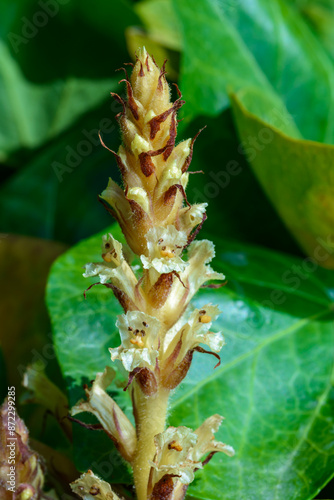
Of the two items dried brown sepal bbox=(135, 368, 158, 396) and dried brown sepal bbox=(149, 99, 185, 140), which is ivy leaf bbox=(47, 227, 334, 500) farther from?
dried brown sepal bbox=(149, 99, 185, 140)

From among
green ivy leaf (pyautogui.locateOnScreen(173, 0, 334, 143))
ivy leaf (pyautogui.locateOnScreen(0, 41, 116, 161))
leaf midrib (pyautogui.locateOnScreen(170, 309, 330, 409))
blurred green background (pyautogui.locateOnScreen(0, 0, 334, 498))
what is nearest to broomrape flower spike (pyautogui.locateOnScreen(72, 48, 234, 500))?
leaf midrib (pyautogui.locateOnScreen(170, 309, 330, 409))

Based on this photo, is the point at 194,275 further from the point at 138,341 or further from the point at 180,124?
the point at 180,124

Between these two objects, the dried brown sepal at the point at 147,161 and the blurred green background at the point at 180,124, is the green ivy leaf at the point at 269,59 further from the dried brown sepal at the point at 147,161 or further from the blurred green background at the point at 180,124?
the dried brown sepal at the point at 147,161

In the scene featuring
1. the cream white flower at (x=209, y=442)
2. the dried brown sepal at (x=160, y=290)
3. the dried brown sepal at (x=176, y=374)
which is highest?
the dried brown sepal at (x=160, y=290)

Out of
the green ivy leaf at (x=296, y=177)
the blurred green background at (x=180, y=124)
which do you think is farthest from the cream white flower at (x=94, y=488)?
the green ivy leaf at (x=296, y=177)

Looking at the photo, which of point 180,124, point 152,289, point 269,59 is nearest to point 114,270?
point 152,289

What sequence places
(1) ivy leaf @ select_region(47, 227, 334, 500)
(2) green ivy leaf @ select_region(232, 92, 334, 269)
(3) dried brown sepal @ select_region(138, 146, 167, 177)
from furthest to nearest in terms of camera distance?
(2) green ivy leaf @ select_region(232, 92, 334, 269) < (1) ivy leaf @ select_region(47, 227, 334, 500) < (3) dried brown sepal @ select_region(138, 146, 167, 177)

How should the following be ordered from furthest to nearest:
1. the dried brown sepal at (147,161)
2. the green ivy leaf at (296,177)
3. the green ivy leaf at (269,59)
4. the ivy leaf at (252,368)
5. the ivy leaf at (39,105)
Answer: the ivy leaf at (39,105)
the green ivy leaf at (269,59)
the green ivy leaf at (296,177)
the ivy leaf at (252,368)
the dried brown sepal at (147,161)
